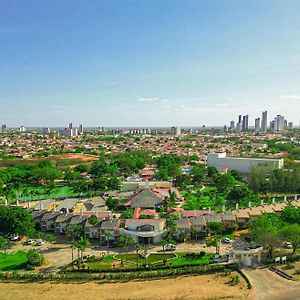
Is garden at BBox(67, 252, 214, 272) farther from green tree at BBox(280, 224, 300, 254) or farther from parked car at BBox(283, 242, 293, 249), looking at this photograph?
parked car at BBox(283, 242, 293, 249)

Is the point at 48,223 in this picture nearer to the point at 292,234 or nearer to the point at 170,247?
the point at 170,247

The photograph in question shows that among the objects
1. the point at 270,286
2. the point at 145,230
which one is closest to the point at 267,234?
the point at 270,286

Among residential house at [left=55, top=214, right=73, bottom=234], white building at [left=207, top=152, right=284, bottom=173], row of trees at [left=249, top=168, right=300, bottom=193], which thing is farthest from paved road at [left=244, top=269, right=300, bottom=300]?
white building at [left=207, top=152, right=284, bottom=173]

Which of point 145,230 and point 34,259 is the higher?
point 145,230

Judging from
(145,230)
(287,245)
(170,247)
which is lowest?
(170,247)

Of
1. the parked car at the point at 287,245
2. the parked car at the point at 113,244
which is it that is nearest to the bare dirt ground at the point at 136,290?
the parked car at the point at 113,244

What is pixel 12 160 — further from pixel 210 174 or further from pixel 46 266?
pixel 46 266

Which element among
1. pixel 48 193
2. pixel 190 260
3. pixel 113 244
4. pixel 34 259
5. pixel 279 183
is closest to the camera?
pixel 34 259

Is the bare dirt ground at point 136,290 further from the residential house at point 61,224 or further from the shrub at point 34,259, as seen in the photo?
the residential house at point 61,224
